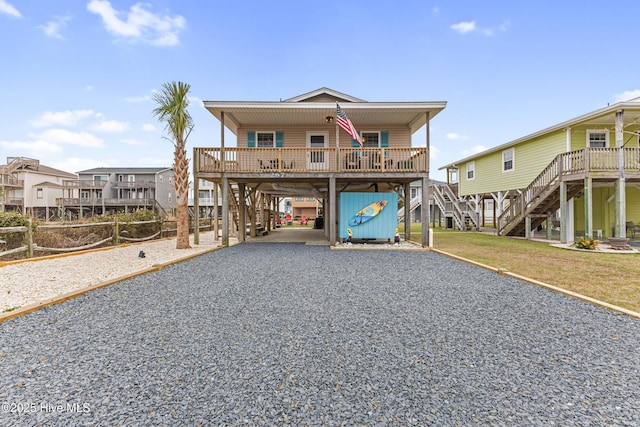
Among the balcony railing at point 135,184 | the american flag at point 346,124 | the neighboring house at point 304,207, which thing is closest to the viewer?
the american flag at point 346,124

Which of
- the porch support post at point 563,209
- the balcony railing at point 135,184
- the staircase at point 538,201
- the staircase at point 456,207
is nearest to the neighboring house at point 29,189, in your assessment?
the balcony railing at point 135,184

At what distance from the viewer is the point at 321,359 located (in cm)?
272

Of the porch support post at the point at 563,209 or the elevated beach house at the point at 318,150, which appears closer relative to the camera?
the elevated beach house at the point at 318,150

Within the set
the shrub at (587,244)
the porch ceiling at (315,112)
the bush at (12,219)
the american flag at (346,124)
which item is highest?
the porch ceiling at (315,112)

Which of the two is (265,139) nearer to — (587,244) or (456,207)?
(587,244)

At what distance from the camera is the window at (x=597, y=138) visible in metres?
13.5

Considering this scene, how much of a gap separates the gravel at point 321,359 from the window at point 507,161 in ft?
51.2

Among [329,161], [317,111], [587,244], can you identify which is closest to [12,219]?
[329,161]

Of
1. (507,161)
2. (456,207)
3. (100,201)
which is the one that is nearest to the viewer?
(507,161)

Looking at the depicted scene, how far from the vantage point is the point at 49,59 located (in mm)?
16484

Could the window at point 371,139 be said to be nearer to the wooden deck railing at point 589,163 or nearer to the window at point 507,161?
the wooden deck railing at point 589,163

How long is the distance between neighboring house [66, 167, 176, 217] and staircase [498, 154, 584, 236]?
128 ft

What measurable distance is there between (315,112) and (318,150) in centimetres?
185

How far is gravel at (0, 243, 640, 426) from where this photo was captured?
6.55 feet
